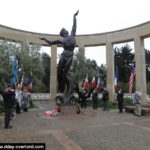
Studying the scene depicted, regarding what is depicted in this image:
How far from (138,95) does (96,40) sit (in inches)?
559

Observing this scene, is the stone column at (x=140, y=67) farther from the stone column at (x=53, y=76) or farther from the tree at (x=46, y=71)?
the tree at (x=46, y=71)

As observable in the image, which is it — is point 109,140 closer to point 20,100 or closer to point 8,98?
point 8,98

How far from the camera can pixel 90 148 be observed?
363 centimetres

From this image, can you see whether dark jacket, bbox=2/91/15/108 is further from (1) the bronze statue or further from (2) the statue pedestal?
(1) the bronze statue

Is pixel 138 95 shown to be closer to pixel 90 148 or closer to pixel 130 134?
pixel 130 134

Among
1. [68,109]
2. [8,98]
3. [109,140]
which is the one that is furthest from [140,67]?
[8,98]

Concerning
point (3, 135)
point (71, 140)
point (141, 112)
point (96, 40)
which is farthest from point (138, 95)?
point (96, 40)

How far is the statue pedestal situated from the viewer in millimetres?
8367

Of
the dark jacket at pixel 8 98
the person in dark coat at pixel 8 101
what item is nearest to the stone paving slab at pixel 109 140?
the person in dark coat at pixel 8 101

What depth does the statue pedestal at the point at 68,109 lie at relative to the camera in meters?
8.37

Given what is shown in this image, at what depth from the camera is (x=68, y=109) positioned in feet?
27.8

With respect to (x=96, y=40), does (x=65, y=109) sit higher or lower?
lower

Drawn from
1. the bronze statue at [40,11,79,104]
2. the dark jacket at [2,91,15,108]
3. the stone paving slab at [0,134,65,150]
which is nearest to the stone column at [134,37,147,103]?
the bronze statue at [40,11,79,104]

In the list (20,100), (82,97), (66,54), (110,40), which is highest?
(110,40)
